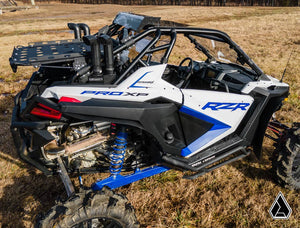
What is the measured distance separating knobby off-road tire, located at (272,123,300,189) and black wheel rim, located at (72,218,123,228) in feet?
7.67

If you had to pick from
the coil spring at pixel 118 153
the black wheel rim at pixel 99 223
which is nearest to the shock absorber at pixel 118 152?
the coil spring at pixel 118 153

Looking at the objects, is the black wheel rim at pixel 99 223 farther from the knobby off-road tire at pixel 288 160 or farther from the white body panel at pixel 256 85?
the knobby off-road tire at pixel 288 160

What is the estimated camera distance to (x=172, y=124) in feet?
9.15

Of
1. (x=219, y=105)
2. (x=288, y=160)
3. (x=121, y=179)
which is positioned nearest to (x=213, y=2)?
(x=288, y=160)

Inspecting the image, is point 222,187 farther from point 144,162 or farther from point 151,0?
point 151,0

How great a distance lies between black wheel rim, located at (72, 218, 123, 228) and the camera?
2330mm

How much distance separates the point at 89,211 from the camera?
2184mm

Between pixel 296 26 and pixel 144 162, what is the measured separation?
1730 centimetres

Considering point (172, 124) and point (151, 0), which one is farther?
point (151, 0)

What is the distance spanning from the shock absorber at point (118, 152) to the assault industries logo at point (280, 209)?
6.85 ft

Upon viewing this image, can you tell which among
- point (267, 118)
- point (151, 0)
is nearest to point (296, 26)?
point (267, 118)

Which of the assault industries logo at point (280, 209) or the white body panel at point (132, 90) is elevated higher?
the white body panel at point (132, 90)

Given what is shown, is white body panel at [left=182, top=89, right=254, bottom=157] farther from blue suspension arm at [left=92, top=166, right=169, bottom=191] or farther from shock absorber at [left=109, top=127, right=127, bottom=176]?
shock absorber at [left=109, top=127, right=127, bottom=176]

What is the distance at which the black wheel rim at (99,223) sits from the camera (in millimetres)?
2330
